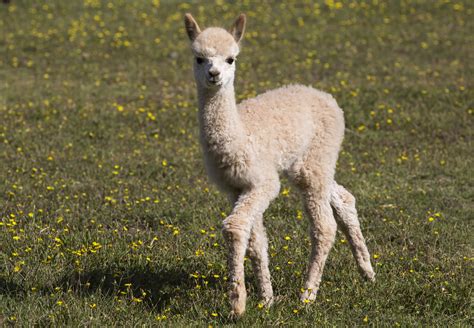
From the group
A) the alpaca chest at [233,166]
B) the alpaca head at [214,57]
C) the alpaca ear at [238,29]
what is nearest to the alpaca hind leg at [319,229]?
the alpaca chest at [233,166]

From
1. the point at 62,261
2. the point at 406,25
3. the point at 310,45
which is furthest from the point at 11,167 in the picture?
the point at 406,25

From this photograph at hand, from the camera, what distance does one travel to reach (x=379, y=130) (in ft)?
36.0

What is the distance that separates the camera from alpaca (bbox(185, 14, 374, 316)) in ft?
16.9

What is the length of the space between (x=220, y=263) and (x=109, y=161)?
3.60 metres

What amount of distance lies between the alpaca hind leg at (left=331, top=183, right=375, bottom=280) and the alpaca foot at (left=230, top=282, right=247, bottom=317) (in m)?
1.37

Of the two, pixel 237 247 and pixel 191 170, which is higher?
pixel 237 247

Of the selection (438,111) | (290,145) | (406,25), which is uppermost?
(290,145)

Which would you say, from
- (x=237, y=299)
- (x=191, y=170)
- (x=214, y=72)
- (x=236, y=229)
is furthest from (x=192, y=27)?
(x=191, y=170)

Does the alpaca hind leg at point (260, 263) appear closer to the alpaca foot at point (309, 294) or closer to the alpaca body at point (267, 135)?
the alpaca foot at point (309, 294)

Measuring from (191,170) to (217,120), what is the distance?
13.1 feet

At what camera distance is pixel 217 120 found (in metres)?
5.28

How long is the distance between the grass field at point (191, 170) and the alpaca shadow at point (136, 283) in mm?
17

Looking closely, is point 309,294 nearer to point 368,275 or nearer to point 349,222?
point 368,275

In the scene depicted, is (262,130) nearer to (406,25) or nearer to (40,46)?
(40,46)
